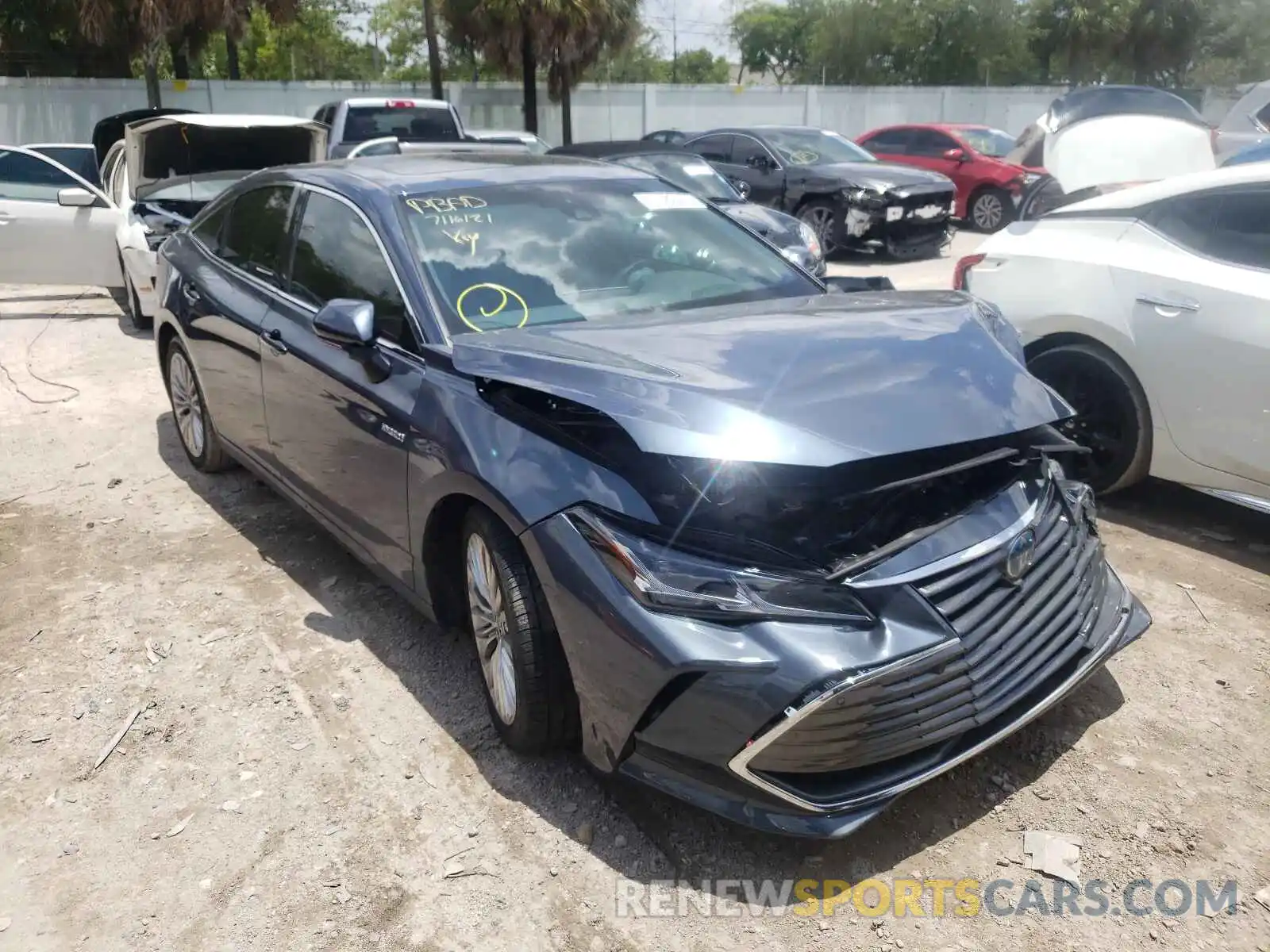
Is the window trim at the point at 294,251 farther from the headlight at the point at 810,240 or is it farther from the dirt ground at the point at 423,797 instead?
the headlight at the point at 810,240

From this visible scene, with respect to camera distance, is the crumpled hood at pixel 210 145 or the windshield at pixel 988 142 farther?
the windshield at pixel 988 142

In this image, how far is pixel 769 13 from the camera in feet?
226

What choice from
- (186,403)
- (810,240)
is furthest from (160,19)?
(186,403)

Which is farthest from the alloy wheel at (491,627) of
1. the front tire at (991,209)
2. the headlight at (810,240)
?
the front tire at (991,209)

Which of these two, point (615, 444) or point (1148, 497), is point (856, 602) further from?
point (1148, 497)

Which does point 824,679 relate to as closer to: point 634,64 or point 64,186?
point 64,186

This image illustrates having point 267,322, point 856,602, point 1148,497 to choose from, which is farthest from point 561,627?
point 1148,497

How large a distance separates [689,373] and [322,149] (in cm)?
790

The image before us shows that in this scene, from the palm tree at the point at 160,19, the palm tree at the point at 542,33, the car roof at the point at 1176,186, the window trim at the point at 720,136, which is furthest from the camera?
the palm tree at the point at 542,33

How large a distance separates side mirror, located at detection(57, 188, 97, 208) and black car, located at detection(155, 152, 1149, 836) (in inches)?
265

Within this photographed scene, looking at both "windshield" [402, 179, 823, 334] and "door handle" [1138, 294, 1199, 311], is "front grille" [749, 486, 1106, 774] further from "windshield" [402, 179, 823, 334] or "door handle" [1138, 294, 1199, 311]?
"door handle" [1138, 294, 1199, 311]

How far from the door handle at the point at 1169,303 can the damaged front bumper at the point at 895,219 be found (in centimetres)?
816

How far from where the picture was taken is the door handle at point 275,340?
4148 mm

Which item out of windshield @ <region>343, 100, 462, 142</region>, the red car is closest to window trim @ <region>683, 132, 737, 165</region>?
windshield @ <region>343, 100, 462, 142</region>
